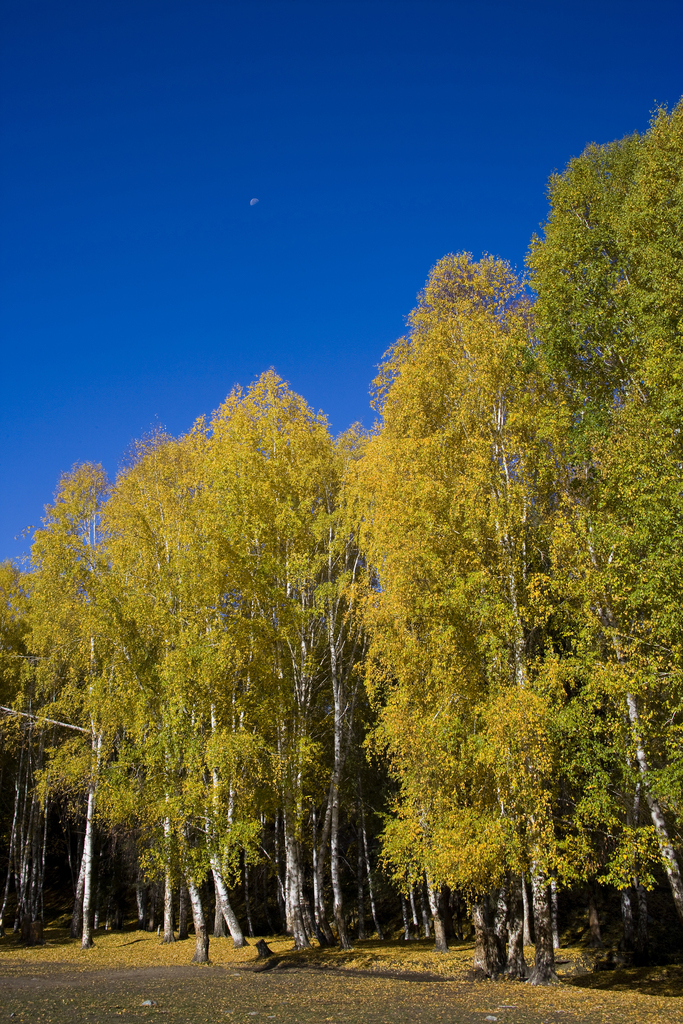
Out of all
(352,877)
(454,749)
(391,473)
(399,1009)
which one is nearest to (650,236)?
(391,473)

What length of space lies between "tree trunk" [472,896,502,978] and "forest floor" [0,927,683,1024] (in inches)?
17.6

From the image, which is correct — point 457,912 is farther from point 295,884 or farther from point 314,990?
point 314,990

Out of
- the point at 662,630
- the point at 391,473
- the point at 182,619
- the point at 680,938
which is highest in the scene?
the point at 391,473

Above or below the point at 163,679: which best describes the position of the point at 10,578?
above

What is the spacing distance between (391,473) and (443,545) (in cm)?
331

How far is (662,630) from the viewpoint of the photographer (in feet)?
35.8

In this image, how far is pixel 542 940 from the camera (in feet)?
40.1

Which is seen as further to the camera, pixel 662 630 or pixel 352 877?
pixel 352 877

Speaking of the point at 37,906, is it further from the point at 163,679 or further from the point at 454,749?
the point at 454,749

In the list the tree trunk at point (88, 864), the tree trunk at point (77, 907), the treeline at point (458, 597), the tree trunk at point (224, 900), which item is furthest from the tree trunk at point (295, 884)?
the tree trunk at point (77, 907)

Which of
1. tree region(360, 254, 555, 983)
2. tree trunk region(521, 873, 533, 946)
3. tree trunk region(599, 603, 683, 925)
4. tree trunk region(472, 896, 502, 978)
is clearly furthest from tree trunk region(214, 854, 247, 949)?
tree trunk region(599, 603, 683, 925)

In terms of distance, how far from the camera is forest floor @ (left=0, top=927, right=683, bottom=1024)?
8.55m

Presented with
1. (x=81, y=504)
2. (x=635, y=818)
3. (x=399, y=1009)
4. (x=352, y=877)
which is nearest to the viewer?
(x=399, y=1009)

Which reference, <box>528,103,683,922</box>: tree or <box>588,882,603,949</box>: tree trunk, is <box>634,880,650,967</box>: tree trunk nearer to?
<box>528,103,683,922</box>: tree
